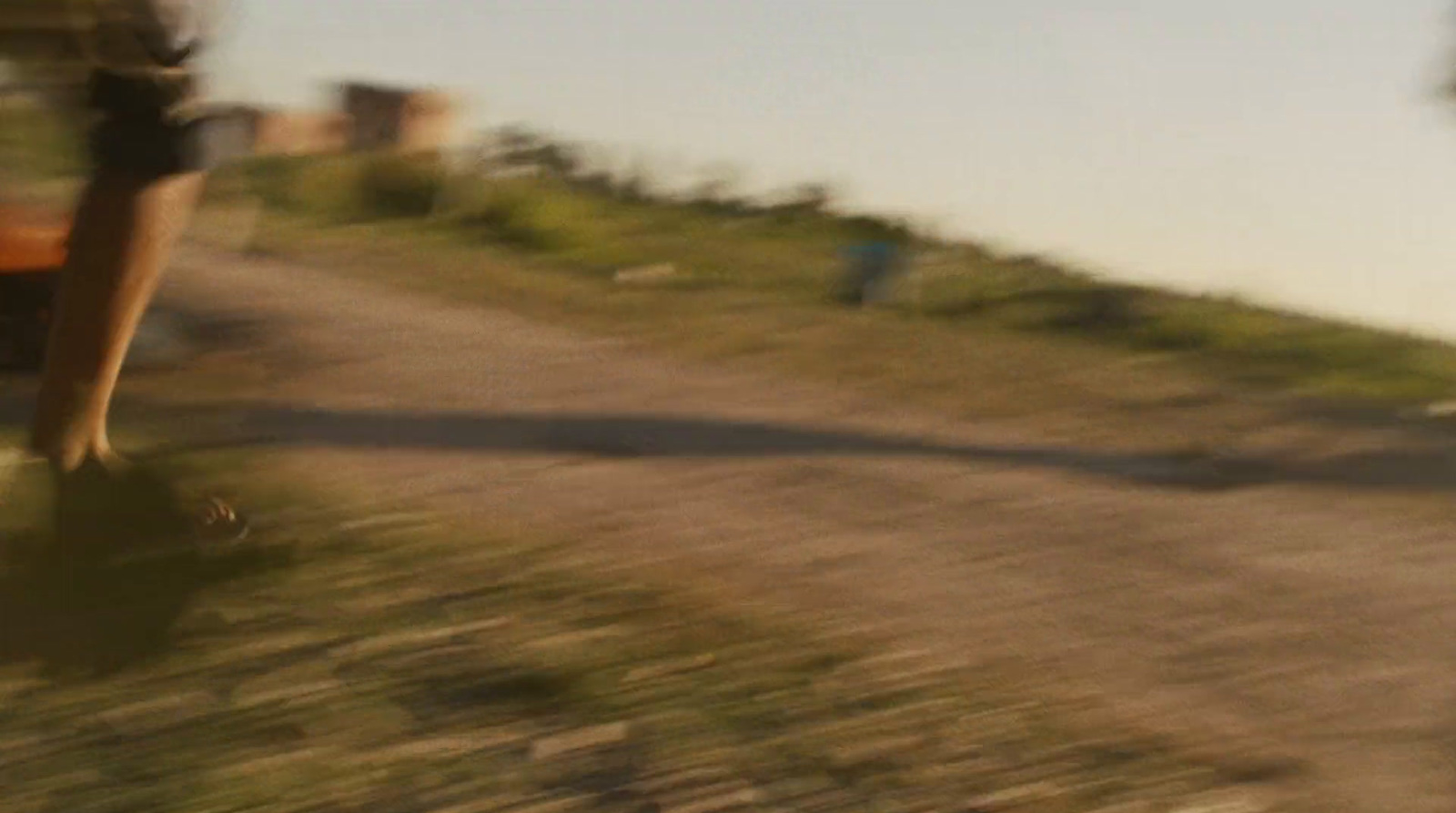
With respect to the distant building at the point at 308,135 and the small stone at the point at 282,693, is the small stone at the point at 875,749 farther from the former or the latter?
the distant building at the point at 308,135

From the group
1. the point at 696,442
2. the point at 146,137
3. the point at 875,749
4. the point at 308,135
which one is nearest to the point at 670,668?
the point at 875,749

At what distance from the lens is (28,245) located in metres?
6.18

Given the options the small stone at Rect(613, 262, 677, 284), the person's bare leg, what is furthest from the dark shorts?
the small stone at Rect(613, 262, 677, 284)

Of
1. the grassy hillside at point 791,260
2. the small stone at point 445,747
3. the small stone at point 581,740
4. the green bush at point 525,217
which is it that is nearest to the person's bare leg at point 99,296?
the small stone at point 445,747

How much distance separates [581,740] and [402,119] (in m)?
9.83

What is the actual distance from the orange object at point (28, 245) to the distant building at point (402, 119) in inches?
253

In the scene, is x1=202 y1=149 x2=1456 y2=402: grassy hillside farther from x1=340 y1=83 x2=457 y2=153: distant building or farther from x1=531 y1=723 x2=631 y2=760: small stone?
x1=531 y1=723 x2=631 y2=760: small stone

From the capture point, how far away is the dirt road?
414 cm

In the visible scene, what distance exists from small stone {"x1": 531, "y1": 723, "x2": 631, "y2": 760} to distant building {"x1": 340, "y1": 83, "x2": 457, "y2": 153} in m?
9.31

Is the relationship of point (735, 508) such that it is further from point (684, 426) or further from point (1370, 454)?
point (1370, 454)

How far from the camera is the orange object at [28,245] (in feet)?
14.6

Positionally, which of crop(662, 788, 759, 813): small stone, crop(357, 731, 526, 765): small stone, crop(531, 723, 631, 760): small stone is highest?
crop(357, 731, 526, 765): small stone

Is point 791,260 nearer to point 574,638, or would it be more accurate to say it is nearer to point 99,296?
point 574,638

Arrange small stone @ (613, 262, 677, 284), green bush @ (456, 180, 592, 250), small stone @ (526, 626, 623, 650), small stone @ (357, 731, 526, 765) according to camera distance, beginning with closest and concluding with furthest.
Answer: small stone @ (357, 731, 526, 765), small stone @ (526, 626, 623, 650), small stone @ (613, 262, 677, 284), green bush @ (456, 180, 592, 250)
